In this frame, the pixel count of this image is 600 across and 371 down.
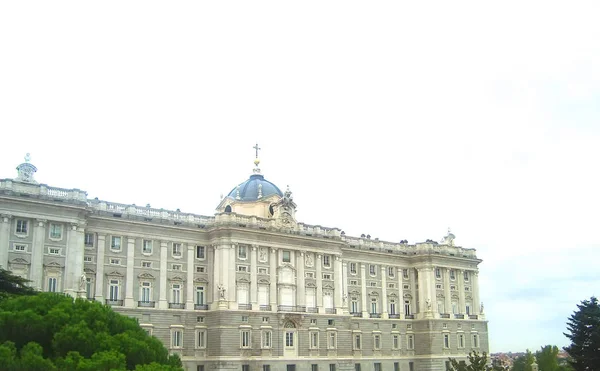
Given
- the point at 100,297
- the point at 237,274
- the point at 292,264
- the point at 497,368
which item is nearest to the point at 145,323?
the point at 100,297

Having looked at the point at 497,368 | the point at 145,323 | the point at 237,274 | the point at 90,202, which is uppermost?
the point at 90,202

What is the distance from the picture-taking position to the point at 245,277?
231 ft

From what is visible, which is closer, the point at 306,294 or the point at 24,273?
the point at 24,273

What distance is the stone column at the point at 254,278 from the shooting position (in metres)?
70.2

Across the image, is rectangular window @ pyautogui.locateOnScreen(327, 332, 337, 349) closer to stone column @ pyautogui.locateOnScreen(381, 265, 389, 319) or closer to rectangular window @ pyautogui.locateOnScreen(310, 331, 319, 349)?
rectangular window @ pyautogui.locateOnScreen(310, 331, 319, 349)

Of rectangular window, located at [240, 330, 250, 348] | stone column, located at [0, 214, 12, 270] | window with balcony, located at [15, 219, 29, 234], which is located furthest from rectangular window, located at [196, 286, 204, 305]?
stone column, located at [0, 214, 12, 270]

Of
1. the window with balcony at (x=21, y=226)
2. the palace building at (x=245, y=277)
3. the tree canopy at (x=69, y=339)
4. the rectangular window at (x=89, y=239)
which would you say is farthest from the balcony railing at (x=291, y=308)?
the tree canopy at (x=69, y=339)

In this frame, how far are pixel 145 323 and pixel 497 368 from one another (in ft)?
107

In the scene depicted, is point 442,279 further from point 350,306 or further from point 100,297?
point 100,297

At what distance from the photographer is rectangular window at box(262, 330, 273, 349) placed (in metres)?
69.7

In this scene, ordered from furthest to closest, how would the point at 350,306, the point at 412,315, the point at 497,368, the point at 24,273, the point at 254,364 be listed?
1. the point at 412,315
2. the point at 350,306
3. the point at 254,364
4. the point at 24,273
5. the point at 497,368

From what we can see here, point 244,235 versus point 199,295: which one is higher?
point 244,235

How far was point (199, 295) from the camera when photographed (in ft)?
228

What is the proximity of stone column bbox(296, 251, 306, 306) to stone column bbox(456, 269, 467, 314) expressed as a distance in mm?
25735
